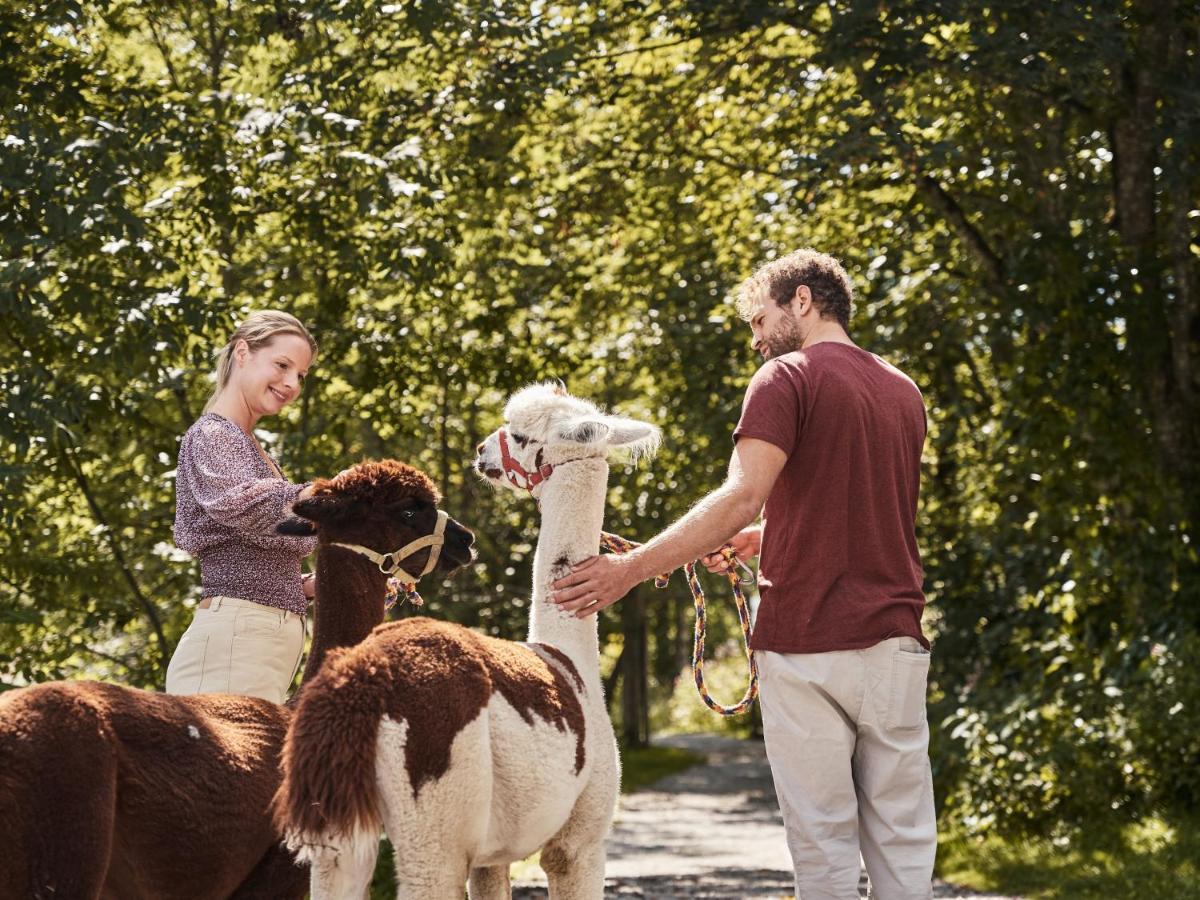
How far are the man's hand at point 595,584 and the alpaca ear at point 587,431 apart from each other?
0.34 meters

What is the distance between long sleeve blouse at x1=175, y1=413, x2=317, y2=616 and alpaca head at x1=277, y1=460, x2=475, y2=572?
0.29 meters

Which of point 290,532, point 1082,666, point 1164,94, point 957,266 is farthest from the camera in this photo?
point 957,266

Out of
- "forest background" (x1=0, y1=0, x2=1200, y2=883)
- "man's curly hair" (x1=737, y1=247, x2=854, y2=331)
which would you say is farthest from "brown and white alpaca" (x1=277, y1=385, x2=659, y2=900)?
"forest background" (x1=0, y1=0, x2=1200, y2=883)

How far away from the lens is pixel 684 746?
110 ft

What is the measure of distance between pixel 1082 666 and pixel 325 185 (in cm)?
694

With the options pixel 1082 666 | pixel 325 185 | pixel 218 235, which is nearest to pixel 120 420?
pixel 218 235

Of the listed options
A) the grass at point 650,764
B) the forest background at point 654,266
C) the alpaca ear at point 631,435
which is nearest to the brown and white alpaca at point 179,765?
the alpaca ear at point 631,435

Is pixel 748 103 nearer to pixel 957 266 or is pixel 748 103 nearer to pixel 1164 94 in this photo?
pixel 957 266

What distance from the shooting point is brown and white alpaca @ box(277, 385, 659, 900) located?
3.18 meters

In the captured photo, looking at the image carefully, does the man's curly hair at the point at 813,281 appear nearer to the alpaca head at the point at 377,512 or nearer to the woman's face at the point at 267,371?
the alpaca head at the point at 377,512

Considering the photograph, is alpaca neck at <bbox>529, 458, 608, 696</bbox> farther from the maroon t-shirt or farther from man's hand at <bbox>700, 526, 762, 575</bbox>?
man's hand at <bbox>700, 526, 762, 575</bbox>

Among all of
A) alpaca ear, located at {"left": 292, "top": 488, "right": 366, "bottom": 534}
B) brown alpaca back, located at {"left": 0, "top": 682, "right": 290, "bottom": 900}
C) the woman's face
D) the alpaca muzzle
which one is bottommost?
brown alpaca back, located at {"left": 0, "top": 682, "right": 290, "bottom": 900}

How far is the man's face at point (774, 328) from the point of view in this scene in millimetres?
4379

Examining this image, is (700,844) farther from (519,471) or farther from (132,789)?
(132,789)
